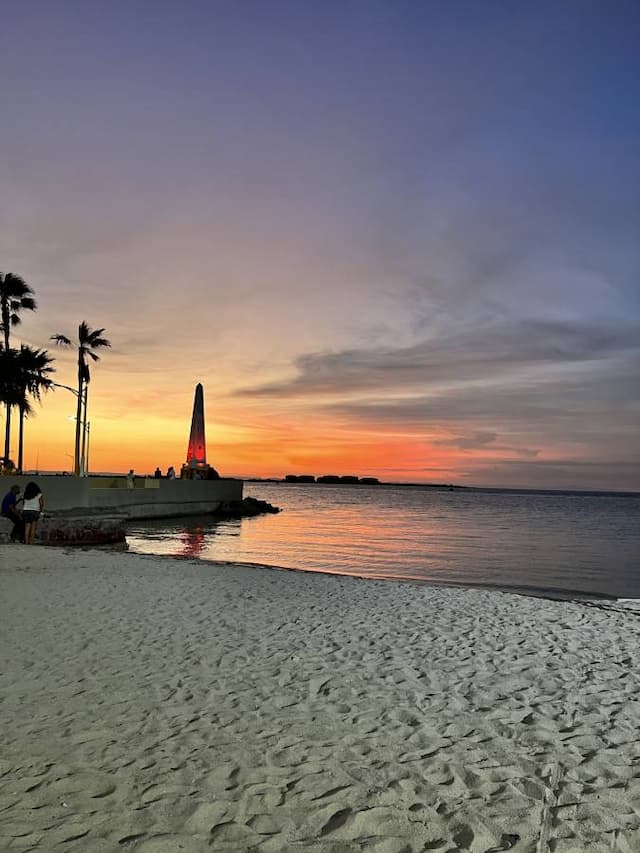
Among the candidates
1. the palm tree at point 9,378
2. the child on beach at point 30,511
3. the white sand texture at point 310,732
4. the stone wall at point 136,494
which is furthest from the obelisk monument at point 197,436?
the white sand texture at point 310,732

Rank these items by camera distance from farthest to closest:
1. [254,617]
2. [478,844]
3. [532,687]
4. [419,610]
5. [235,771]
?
[419,610] → [254,617] → [532,687] → [235,771] → [478,844]

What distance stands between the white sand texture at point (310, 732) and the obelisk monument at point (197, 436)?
44399 millimetres

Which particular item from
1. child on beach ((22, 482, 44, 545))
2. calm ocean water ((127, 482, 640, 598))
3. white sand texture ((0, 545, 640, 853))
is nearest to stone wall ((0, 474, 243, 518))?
calm ocean water ((127, 482, 640, 598))

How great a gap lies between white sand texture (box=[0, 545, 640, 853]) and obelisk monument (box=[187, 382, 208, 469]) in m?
44.4

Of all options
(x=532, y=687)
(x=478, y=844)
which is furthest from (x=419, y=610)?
(x=478, y=844)

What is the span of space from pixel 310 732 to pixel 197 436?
170ft

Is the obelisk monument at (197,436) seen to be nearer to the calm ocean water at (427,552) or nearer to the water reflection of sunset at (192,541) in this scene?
the calm ocean water at (427,552)

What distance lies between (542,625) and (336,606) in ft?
11.9

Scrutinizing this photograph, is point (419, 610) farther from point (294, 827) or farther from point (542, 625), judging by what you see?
point (294, 827)

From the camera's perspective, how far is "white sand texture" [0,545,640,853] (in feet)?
13.6

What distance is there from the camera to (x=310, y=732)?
5.70m

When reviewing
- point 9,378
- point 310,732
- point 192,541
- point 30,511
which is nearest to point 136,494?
point 192,541

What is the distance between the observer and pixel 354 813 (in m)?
4.31

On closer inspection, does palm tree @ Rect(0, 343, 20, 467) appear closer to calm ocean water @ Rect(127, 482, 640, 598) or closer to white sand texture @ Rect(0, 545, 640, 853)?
calm ocean water @ Rect(127, 482, 640, 598)
